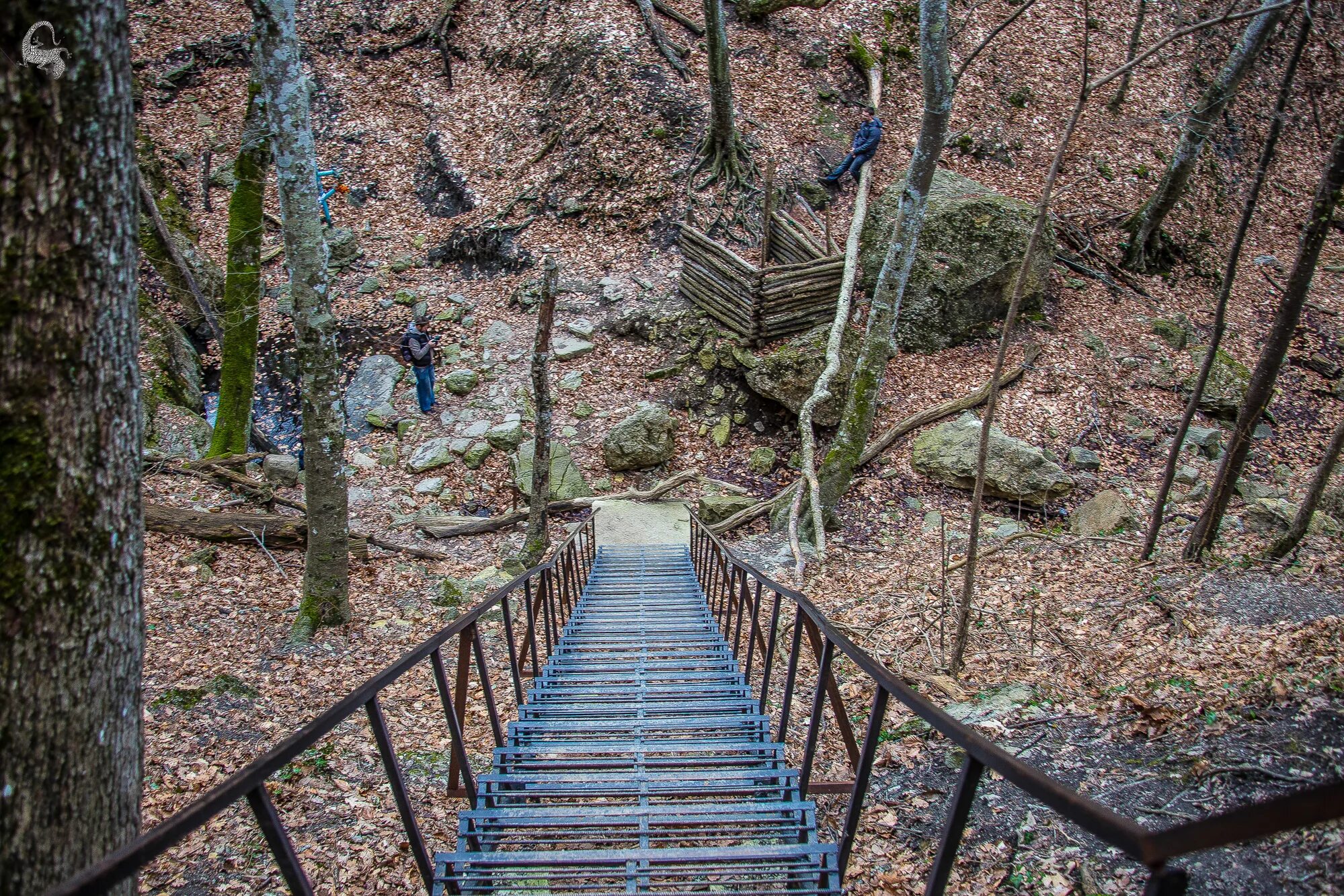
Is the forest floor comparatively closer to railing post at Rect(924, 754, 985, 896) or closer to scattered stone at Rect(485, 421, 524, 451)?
scattered stone at Rect(485, 421, 524, 451)

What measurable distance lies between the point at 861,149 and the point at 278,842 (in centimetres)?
1521

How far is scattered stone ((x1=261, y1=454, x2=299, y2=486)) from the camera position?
32.0ft

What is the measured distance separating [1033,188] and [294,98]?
607 inches

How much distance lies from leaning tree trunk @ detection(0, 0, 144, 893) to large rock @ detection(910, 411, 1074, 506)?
958 cm

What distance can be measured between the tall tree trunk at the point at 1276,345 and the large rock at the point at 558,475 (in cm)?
847

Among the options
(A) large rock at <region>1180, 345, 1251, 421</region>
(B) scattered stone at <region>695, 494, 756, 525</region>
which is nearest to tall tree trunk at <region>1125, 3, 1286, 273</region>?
(A) large rock at <region>1180, 345, 1251, 421</region>

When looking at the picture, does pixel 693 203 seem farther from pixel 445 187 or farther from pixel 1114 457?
pixel 1114 457

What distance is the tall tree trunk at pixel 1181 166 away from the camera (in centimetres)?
1225

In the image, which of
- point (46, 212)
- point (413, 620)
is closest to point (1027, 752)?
point (46, 212)

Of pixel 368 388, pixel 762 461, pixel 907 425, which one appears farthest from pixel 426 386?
pixel 907 425

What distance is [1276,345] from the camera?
667 centimetres

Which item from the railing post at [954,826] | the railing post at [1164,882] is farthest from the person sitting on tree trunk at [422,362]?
the railing post at [1164,882]

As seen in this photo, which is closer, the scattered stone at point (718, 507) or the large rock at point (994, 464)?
the large rock at point (994, 464)

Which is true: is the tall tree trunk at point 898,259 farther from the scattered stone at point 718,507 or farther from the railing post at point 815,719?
the railing post at point 815,719
